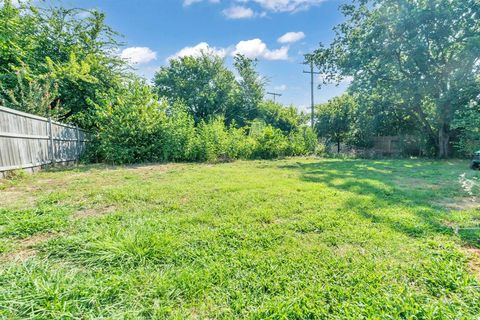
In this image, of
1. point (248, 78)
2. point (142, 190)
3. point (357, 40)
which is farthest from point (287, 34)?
point (142, 190)

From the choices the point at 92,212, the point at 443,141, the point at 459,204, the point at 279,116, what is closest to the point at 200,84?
the point at 279,116

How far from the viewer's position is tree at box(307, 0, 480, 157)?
957 centimetres

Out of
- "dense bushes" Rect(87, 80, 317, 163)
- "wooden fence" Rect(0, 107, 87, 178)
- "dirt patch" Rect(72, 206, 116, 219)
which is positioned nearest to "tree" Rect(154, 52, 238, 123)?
"dense bushes" Rect(87, 80, 317, 163)

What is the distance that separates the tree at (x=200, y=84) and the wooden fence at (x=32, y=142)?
12.8m

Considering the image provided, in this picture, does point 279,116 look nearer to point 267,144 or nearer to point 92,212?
point 267,144

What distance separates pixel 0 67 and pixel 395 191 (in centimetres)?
1234

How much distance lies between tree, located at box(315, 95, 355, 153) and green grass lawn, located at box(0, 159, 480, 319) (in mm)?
12809

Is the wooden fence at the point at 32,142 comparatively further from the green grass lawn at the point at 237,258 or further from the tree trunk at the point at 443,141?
the tree trunk at the point at 443,141

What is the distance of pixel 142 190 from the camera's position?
4098 mm

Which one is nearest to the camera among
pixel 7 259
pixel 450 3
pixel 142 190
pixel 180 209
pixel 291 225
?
pixel 7 259

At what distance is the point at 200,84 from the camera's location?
68.4ft

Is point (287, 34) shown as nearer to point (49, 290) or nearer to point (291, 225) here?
point (291, 225)

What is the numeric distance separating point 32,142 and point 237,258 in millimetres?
6833

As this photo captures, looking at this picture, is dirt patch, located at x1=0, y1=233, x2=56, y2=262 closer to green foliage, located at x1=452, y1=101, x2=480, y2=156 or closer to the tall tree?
green foliage, located at x1=452, y1=101, x2=480, y2=156
